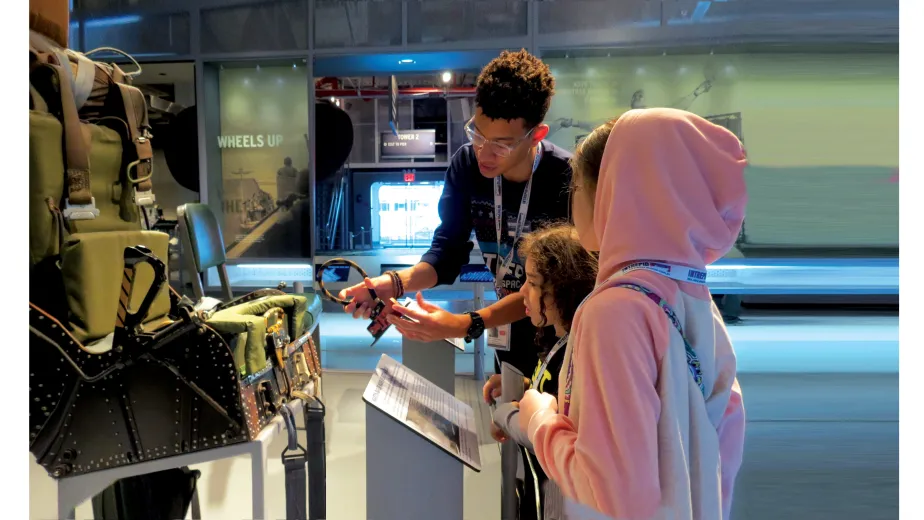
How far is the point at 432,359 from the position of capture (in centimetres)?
175

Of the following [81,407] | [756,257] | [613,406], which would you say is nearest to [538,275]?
[613,406]

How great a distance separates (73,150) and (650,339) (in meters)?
1.31

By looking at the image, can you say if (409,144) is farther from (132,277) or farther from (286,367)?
(132,277)

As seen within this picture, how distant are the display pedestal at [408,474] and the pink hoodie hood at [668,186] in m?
0.56

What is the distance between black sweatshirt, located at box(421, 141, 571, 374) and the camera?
1588 millimetres

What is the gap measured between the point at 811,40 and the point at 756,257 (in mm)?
2466

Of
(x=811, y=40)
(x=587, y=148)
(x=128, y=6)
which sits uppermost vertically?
(x=128, y=6)

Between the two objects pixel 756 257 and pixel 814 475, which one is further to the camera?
pixel 756 257

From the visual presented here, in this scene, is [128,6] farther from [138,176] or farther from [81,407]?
[81,407]

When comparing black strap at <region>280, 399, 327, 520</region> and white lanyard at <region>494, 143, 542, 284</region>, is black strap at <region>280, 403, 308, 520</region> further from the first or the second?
white lanyard at <region>494, 143, 542, 284</region>

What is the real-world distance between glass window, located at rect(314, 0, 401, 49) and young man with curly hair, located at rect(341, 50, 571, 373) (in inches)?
172

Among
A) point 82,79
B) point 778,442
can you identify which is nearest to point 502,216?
point 82,79

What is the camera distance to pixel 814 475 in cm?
281

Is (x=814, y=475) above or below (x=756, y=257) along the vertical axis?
below
